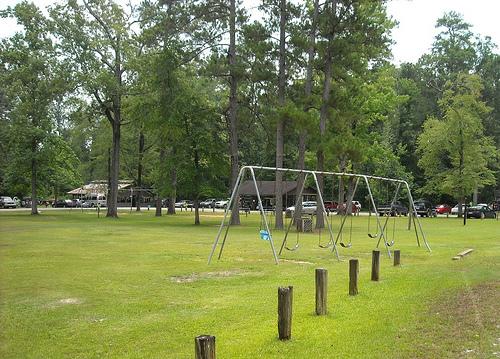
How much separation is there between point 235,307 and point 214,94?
38035 millimetres

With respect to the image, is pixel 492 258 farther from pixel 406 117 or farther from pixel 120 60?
pixel 406 117

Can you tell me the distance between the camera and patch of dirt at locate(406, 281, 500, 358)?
20.7ft

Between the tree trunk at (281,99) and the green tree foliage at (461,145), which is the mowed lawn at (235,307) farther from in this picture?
the green tree foliage at (461,145)

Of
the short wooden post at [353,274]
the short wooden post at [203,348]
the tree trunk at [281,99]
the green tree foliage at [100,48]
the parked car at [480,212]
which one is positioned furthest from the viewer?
the parked car at [480,212]

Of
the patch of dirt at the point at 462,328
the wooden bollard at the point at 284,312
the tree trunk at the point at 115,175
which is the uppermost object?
the tree trunk at the point at 115,175

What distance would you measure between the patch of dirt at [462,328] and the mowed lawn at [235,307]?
2 cm

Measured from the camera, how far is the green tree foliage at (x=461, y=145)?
45.9 meters

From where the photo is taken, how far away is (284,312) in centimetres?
679

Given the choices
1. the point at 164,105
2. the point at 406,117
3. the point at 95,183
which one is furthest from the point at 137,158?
the point at 406,117

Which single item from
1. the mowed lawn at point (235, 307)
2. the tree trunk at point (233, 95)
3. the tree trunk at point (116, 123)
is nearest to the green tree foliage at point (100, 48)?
the tree trunk at point (116, 123)

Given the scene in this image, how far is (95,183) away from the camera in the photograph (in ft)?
213

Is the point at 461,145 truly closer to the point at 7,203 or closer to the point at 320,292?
the point at 320,292

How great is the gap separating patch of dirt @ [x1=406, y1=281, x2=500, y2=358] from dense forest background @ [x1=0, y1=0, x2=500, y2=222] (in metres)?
18.0

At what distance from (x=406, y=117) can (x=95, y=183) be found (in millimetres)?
38602
